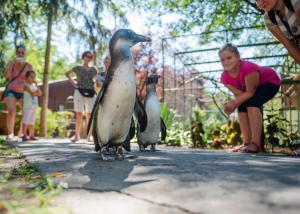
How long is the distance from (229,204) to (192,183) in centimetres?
34

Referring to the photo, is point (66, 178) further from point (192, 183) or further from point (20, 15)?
point (20, 15)

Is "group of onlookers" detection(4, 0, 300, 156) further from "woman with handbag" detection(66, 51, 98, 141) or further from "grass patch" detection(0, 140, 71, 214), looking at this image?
"grass patch" detection(0, 140, 71, 214)

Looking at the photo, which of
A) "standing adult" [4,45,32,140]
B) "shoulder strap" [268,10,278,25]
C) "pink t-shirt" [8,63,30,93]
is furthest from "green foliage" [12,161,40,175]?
"pink t-shirt" [8,63,30,93]

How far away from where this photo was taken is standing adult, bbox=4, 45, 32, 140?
6.36 m

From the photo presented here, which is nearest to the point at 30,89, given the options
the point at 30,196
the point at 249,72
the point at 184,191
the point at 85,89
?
the point at 85,89

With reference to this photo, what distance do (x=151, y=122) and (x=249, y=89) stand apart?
138 cm

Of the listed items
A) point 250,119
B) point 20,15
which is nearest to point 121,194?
point 250,119

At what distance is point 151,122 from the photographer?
357 centimetres

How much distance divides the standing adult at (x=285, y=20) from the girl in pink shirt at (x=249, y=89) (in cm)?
98

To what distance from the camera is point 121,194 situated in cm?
133

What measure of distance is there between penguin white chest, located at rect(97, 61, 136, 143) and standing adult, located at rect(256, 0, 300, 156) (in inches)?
53.9

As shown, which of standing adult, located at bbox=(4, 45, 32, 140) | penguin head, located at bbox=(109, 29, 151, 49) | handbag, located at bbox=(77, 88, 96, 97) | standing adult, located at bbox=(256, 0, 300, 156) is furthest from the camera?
standing adult, located at bbox=(4, 45, 32, 140)

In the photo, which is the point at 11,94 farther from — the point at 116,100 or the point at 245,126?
the point at 245,126

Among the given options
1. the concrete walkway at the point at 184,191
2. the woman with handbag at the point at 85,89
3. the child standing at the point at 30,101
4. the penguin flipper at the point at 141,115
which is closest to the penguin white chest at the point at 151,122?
the penguin flipper at the point at 141,115
